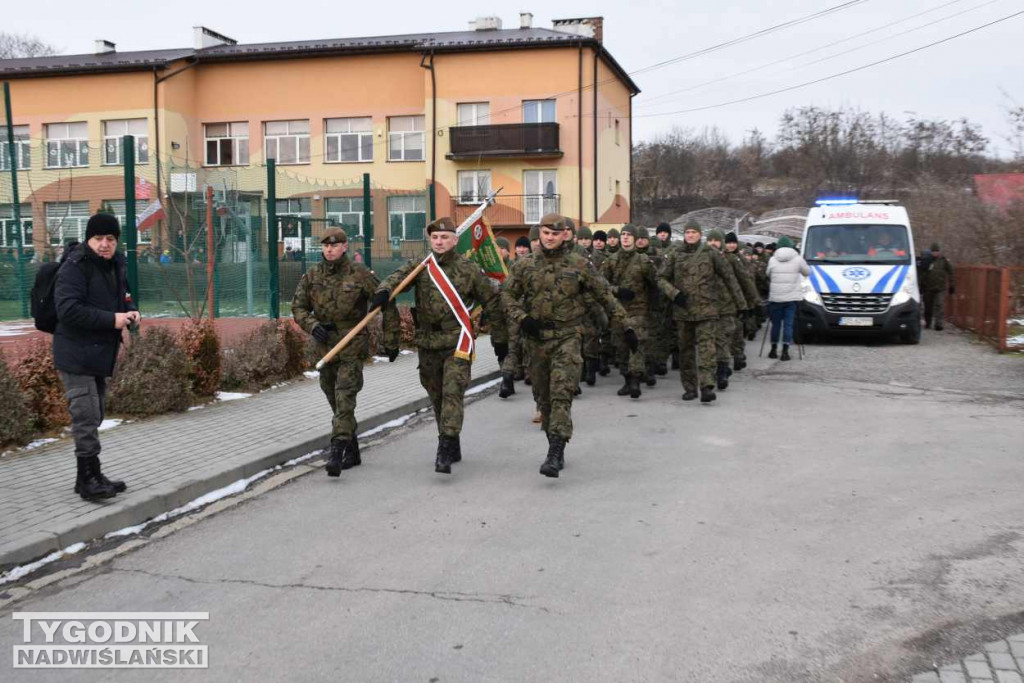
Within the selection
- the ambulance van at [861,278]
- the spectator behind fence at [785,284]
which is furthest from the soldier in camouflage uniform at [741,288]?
the ambulance van at [861,278]

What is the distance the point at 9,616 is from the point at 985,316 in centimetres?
1664

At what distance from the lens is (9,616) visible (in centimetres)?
472

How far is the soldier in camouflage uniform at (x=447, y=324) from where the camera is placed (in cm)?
A: 745

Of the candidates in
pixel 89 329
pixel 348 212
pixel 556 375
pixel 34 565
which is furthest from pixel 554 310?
pixel 348 212

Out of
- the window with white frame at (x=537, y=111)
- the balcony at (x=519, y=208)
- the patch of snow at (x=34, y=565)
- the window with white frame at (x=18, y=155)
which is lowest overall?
the patch of snow at (x=34, y=565)

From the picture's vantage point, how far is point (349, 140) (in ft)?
129

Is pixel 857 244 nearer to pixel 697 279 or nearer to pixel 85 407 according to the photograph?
pixel 697 279

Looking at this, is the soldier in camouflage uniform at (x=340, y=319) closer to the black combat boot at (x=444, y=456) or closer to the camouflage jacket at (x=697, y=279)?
the black combat boot at (x=444, y=456)

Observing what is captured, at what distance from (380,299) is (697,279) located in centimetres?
461

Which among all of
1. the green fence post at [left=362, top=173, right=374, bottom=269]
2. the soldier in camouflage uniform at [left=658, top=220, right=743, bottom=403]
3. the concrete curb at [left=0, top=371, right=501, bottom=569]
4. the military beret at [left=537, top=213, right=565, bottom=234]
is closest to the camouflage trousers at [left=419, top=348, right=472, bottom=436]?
the military beret at [left=537, top=213, right=565, bottom=234]

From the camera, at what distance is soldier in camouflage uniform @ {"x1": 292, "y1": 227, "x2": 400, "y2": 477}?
755cm

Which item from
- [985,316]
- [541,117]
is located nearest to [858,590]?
[985,316]

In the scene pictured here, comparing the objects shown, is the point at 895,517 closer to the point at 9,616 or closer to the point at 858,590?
the point at 858,590

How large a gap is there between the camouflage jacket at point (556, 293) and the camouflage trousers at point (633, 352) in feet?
10.3
